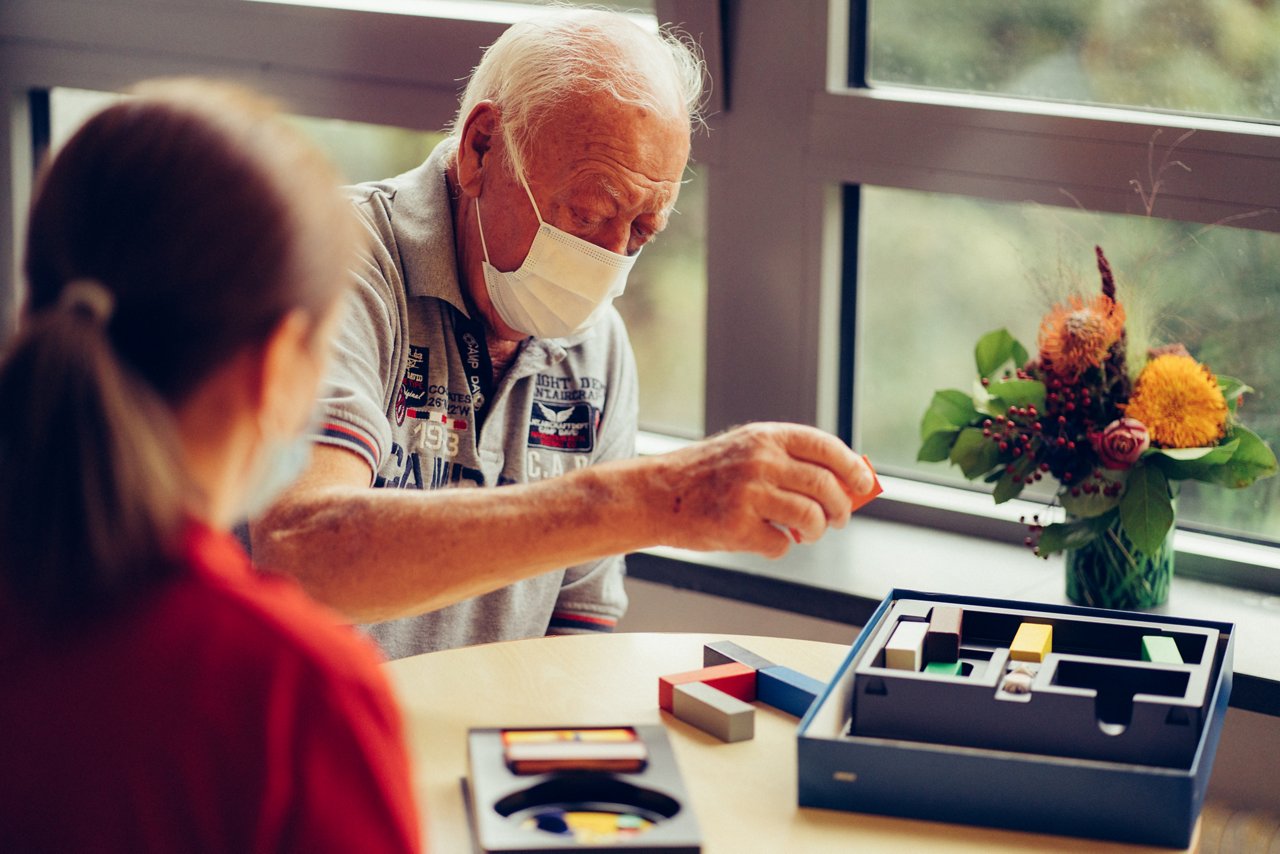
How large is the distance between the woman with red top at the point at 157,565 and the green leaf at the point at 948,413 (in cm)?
139

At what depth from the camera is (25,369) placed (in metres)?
0.72

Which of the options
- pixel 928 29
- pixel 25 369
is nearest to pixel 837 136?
pixel 928 29

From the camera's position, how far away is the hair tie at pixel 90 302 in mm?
714

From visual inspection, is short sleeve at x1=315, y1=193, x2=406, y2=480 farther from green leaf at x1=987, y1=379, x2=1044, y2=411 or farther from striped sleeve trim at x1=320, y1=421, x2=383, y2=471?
green leaf at x1=987, y1=379, x2=1044, y2=411

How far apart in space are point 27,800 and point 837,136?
1.78m

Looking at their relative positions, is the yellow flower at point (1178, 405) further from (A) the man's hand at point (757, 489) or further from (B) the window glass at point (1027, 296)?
(A) the man's hand at point (757, 489)

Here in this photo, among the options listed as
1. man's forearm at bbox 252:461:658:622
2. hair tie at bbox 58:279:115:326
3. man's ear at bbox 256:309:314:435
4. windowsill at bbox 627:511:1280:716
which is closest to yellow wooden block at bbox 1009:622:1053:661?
man's forearm at bbox 252:461:658:622

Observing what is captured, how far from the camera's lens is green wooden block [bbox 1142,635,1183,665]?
135 cm

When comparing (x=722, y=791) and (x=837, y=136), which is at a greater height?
(x=837, y=136)

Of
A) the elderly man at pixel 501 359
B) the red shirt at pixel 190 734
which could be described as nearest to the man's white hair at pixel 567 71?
the elderly man at pixel 501 359

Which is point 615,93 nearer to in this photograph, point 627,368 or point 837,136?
point 627,368

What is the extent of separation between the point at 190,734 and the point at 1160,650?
0.97 m

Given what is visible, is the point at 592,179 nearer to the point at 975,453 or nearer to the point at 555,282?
the point at 555,282

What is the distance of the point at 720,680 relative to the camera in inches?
58.4
